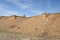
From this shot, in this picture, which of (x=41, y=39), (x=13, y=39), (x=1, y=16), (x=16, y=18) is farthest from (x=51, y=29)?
(x=1, y=16)

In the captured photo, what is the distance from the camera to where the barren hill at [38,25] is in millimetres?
37188

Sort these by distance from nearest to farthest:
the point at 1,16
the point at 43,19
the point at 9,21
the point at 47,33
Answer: the point at 47,33 < the point at 43,19 < the point at 9,21 < the point at 1,16

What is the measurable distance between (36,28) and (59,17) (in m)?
6.47

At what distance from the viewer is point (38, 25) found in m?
41.5

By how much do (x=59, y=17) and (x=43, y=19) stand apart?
4.17m

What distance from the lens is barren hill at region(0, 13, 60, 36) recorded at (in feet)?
122

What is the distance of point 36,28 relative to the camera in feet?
133

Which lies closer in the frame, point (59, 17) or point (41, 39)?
point (41, 39)

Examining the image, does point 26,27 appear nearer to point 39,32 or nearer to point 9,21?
point 39,32

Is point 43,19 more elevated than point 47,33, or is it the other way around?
point 43,19

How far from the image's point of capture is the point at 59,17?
41.7 meters

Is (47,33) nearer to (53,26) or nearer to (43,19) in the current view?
(53,26)

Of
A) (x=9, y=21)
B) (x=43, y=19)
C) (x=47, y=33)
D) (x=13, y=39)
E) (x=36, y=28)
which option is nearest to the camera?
(x=13, y=39)

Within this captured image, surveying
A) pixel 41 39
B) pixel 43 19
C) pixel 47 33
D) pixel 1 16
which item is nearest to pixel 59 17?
pixel 43 19
